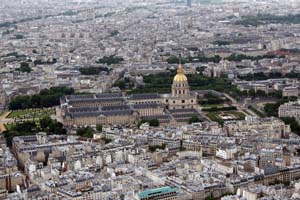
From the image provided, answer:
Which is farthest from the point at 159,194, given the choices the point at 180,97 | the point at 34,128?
the point at 180,97

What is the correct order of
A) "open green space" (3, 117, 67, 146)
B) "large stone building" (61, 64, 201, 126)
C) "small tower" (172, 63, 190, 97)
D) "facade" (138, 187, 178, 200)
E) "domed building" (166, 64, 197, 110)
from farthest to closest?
"small tower" (172, 63, 190, 97) < "domed building" (166, 64, 197, 110) < "large stone building" (61, 64, 201, 126) < "open green space" (3, 117, 67, 146) < "facade" (138, 187, 178, 200)

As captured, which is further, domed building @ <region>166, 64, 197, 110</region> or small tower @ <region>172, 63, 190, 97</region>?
small tower @ <region>172, 63, 190, 97</region>

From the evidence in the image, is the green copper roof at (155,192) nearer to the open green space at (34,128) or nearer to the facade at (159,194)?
the facade at (159,194)

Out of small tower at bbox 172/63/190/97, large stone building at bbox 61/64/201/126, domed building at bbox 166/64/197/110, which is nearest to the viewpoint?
large stone building at bbox 61/64/201/126

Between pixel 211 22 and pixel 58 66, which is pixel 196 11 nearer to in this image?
pixel 211 22

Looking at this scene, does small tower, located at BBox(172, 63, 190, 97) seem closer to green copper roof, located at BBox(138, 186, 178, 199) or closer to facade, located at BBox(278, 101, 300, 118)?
facade, located at BBox(278, 101, 300, 118)

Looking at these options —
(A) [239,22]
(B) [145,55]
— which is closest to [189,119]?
(B) [145,55]

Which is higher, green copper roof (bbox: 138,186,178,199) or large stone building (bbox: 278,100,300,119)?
green copper roof (bbox: 138,186,178,199)

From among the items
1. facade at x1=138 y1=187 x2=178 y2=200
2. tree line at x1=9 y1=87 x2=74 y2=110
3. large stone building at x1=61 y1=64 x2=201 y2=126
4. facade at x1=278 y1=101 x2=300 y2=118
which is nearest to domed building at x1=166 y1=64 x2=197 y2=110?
large stone building at x1=61 y1=64 x2=201 y2=126

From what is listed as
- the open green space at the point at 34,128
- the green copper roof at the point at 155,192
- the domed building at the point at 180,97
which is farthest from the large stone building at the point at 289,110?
the green copper roof at the point at 155,192
